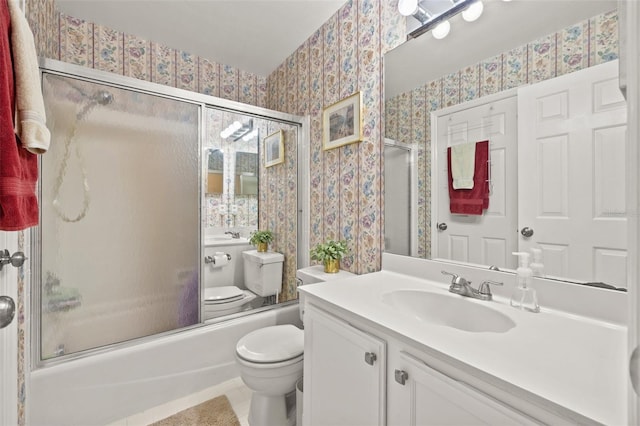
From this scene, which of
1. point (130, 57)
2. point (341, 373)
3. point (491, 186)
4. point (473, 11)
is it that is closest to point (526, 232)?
point (491, 186)

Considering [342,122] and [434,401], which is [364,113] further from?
[434,401]

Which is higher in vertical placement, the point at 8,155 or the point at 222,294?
the point at 8,155

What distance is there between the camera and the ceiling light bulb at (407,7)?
1393 millimetres

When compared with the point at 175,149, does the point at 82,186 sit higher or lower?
lower

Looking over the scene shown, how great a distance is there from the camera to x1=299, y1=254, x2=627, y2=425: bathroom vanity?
57 cm

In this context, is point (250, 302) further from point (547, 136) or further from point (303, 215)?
point (547, 136)

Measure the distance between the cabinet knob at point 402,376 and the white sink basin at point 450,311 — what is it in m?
0.35

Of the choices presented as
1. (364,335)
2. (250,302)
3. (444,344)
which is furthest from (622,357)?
(250,302)

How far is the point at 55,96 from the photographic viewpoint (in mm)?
1419

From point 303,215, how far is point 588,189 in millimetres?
1694

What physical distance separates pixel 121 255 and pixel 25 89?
1.05 meters

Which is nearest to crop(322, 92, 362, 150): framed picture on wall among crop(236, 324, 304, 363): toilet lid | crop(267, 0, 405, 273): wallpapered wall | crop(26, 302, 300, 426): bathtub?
crop(267, 0, 405, 273): wallpapered wall

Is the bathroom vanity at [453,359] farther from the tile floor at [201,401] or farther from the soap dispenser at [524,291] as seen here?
the tile floor at [201,401]

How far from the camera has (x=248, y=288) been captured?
7.66 ft
